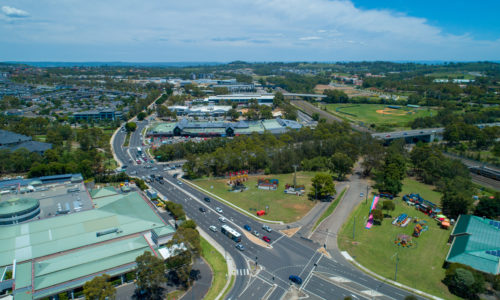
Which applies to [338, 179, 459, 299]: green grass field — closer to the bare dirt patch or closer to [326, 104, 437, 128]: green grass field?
the bare dirt patch

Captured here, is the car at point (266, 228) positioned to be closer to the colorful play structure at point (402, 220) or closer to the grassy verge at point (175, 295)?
the grassy verge at point (175, 295)

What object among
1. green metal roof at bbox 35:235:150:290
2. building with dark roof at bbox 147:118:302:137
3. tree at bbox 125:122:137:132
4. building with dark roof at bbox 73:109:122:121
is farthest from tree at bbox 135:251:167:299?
building with dark roof at bbox 73:109:122:121

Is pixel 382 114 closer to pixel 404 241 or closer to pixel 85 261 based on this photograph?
pixel 404 241

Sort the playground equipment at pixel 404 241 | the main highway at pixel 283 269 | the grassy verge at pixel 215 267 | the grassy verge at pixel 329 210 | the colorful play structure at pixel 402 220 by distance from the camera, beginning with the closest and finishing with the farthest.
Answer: the main highway at pixel 283 269 → the grassy verge at pixel 215 267 → the playground equipment at pixel 404 241 → the colorful play structure at pixel 402 220 → the grassy verge at pixel 329 210

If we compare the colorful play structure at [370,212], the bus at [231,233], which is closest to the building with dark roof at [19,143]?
the bus at [231,233]

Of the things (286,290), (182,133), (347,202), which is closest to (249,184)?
(347,202)

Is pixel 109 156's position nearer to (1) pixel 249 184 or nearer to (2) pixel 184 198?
(2) pixel 184 198
